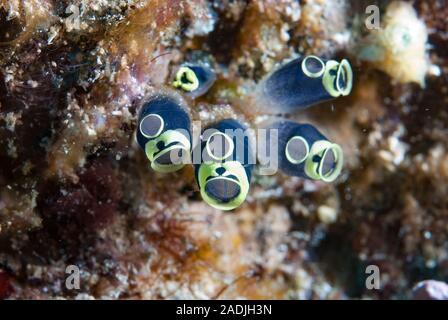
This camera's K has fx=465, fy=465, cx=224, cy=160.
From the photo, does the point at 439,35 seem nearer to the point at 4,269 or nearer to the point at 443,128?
the point at 443,128

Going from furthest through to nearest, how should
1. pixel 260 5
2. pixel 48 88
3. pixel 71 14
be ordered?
pixel 260 5
pixel 48 88
pixel 71 14

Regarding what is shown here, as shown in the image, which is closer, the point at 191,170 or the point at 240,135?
the point at 240,135

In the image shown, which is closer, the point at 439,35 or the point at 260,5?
the point at 260,5

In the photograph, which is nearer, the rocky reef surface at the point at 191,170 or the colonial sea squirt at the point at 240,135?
the colonial sea squirt at the point at 240,135

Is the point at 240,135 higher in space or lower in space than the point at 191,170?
higher

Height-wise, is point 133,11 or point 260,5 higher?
point 260,5

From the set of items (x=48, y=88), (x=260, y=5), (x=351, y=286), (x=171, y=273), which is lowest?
(x=351, y=286)

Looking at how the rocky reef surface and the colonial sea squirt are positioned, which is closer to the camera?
the colonial sea squirt
